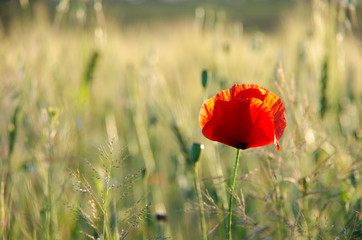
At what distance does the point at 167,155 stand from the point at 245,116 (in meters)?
0.98

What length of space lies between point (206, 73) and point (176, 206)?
0.54 metres

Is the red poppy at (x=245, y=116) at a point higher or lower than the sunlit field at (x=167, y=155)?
higher

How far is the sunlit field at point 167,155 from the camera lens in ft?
1.95

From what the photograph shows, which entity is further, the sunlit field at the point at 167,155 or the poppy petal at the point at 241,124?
the sunlit field at the point at 167,155

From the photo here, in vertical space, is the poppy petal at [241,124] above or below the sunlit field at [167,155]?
above

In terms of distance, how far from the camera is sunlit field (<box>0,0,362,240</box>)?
1.95 feet

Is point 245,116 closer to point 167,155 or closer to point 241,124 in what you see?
point 241,124

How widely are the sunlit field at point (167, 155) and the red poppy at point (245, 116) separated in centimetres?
8

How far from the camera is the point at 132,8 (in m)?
25.9

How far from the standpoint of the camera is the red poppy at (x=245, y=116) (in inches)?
19.1

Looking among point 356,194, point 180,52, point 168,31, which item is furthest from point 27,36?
point 168,31

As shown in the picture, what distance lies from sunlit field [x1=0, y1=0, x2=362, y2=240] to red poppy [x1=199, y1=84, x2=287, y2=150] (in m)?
0.08

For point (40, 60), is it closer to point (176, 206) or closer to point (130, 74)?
point (130, 74)

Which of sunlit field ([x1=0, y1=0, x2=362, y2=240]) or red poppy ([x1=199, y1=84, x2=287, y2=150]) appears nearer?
red poppy ([x1=199, y1=84, x2=287, y2=150])
